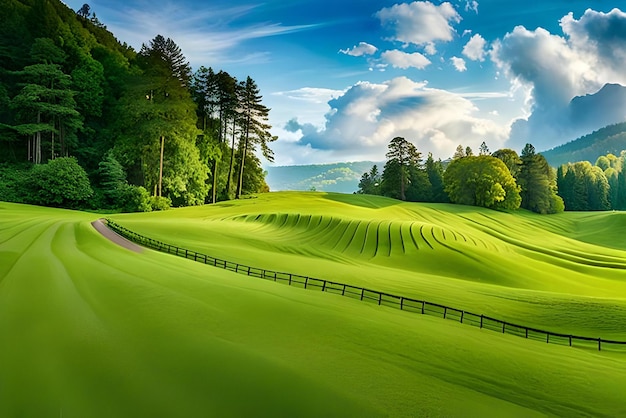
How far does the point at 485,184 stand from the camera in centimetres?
6750

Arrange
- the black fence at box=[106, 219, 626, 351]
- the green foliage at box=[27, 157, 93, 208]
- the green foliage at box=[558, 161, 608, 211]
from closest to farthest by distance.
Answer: the black fence at box=[106, 219, 626, 351] → the green foliage at box=[27, 157, 93, 208] → the green foliage at box=[558, 161, 608, 211]

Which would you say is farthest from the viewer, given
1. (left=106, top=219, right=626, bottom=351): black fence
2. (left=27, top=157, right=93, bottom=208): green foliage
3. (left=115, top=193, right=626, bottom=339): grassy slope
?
(left=27, top=157, right=93, bottom=208): green foliage

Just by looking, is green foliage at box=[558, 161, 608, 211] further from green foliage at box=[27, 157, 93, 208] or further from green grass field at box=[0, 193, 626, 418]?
green foliage at box=[27, 157, 93, 208]

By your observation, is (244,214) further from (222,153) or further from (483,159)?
(483,159)

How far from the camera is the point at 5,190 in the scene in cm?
4772

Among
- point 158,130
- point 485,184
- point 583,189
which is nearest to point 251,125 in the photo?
point 158,130

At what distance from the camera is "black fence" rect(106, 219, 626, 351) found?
15.6m

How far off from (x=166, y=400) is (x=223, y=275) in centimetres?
1358

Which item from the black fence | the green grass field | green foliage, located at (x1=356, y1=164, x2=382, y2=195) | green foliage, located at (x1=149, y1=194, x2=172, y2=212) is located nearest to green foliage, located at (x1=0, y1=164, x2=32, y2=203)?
green foliage, located at (x1=149, y1=194, x2=172, y2=212)

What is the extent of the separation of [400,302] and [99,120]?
62.4m

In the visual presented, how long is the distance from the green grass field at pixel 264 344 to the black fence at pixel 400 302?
808 mm

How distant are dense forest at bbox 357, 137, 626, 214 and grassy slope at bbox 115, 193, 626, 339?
13.7m

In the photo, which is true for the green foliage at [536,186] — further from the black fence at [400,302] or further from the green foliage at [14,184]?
the green foliage at [14,184]

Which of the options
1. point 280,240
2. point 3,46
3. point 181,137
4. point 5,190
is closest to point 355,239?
point 280,240
